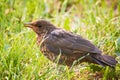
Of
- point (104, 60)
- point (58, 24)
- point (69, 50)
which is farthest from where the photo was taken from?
point (58, 24)

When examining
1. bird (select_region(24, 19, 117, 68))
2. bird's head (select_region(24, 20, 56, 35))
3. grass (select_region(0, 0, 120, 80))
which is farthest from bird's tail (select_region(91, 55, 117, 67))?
bird's head (select_region(24, 20, 56, 35))

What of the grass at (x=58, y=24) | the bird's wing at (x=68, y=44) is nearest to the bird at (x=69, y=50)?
the bird's wing at (x=68, y=44)

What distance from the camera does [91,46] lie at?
648 cm

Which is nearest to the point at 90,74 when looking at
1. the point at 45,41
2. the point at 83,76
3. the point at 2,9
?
the point at 83,76

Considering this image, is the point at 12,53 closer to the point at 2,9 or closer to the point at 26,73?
the point at 26,73

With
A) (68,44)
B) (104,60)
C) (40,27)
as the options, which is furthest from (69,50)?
(40,27)

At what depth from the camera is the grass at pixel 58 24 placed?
6.21 metres

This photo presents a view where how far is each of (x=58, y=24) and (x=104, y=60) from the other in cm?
199

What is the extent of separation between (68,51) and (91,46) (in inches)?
11.9

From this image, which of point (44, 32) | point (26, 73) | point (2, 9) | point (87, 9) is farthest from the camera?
point (87, 9)

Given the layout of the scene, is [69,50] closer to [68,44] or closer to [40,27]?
[68,44]

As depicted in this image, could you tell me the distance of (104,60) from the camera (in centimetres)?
639

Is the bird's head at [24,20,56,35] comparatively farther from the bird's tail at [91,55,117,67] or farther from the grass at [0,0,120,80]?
the bird's tail at [91,55,117,67]

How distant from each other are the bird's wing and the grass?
0.21 meters
